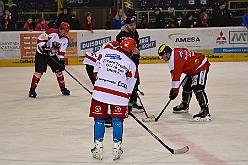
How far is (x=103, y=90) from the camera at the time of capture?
4355 millimetres

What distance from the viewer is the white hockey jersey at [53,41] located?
25.6 feet

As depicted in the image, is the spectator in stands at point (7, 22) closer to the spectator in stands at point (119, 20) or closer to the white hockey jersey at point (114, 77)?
the spectator in stands at point (119, 20)

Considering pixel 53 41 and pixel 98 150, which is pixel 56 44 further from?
pixel 98 150

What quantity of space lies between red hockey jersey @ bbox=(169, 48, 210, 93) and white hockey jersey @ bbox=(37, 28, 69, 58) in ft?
8.12

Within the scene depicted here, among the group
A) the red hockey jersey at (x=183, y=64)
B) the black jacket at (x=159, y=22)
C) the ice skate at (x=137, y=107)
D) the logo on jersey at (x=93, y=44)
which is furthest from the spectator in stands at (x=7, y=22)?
the red hockey jersey at (x=183, y=64)

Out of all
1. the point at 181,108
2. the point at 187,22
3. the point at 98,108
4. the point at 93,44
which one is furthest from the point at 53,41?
the point at 187,22

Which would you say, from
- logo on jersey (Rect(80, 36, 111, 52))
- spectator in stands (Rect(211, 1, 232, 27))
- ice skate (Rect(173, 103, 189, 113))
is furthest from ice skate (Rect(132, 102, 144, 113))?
spectator in stands (Rect(211, 1, 232, 27))

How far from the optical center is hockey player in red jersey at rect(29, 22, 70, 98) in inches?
307

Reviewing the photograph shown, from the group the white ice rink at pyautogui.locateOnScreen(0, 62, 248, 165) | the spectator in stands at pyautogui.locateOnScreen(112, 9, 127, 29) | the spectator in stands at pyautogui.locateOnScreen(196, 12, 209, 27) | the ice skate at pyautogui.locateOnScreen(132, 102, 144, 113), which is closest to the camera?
the white ice rink at pyautogui.locateOnScreen(0, 62, 248, 165)

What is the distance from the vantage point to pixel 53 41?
7.83 m

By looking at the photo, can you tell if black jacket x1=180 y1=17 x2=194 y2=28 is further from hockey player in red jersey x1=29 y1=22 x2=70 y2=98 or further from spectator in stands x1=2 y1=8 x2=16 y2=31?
hockey player in red jersey x1=29 y1=22 x2=70 y2=98

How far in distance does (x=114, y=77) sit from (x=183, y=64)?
1.63 m

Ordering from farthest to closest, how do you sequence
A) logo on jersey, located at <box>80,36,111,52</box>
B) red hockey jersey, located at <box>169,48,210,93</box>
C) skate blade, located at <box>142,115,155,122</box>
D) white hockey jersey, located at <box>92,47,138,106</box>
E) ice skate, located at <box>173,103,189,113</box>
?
logo on jersey, located at <box>80,36,111,52</box>
ice skate, located at <box>173,103,189,113</box>
skate blade, located at <box>142,115,155,122</box>
red hockey jersey, located at <box>169,48,210,93</box>
white hockey jersey, located at <box>92,47,138,106</box>

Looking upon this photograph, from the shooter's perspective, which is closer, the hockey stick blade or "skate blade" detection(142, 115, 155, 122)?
the hockey stick blade
